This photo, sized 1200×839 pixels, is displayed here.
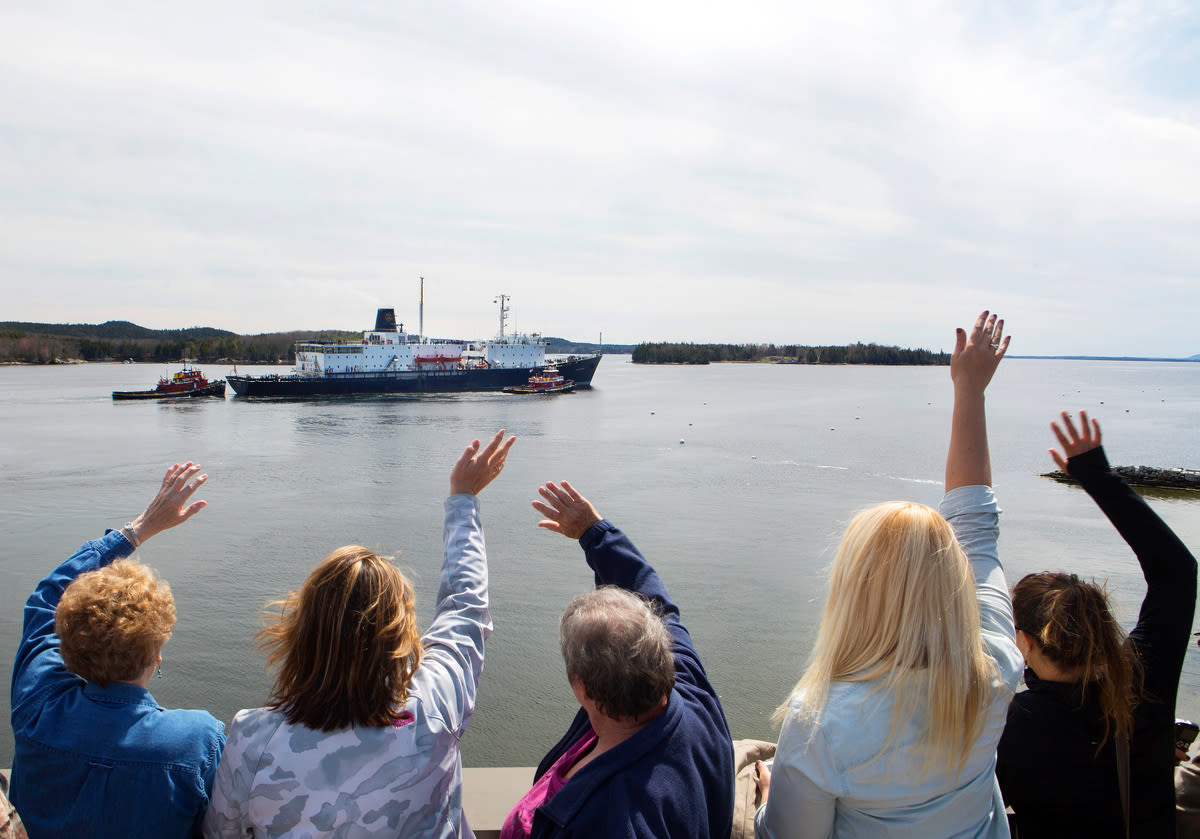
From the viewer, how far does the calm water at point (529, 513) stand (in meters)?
6.93

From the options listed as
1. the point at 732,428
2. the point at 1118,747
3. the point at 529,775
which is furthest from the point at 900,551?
the point at 732,428

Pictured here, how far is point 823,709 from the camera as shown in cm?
138

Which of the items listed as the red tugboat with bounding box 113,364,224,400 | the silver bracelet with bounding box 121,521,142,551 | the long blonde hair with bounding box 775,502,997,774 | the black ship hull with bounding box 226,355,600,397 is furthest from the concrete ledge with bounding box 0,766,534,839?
Result: the black ship hull with bounding box 226,355,600,397

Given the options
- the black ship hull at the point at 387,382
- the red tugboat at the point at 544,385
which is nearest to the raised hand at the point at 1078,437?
the black ship hull at the point at 387,382

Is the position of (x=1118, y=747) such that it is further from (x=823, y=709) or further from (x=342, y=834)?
(x=342, y=834)

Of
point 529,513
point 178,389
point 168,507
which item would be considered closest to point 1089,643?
point 168,507

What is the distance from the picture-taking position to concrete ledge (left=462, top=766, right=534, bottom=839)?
2.33m

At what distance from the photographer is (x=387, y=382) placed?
50812 mm

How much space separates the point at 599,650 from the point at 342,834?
2.00ft

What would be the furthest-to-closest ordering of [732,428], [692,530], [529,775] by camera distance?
[732,428], [692,530], [529,775]

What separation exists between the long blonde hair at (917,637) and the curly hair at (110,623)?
134cm

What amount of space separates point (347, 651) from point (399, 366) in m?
53.7

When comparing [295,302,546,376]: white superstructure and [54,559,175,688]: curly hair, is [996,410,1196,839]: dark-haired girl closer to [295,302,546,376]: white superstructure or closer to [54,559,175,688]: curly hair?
[54,559,175,688]: curly hair

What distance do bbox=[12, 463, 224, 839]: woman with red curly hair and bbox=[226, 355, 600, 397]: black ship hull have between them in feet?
162
